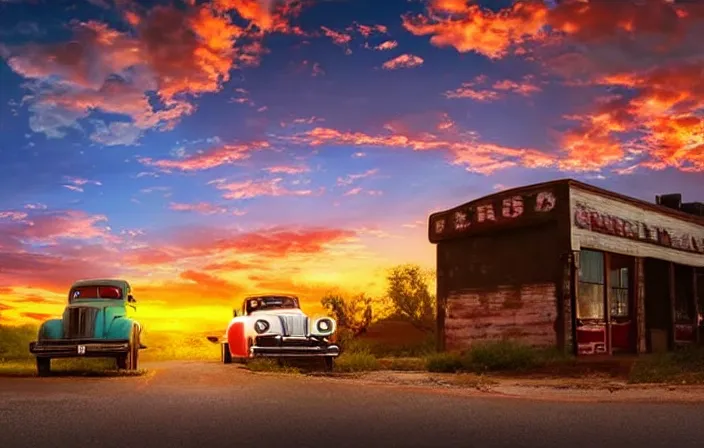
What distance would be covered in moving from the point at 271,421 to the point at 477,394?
15.4 feet

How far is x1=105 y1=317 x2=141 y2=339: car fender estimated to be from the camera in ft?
58.0

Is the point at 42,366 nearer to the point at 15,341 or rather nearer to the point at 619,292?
the point at 15,341

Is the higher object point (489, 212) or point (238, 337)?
point (489, 212)

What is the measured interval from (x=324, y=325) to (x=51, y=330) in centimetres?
625

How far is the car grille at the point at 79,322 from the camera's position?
17641 millimetres

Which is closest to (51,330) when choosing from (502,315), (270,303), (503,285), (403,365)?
(270,303)

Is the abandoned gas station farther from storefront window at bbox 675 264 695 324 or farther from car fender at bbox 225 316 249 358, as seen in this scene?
car fender at bbox 225 316 249 358

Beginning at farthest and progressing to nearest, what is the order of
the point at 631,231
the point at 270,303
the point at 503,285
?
the point at 631,231
the point at 503,285
the point at 270,303

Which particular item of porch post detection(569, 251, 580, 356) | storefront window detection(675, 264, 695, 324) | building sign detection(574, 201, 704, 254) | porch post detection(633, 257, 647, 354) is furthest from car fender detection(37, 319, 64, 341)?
storefront window detection(675, 264, 695, 324)

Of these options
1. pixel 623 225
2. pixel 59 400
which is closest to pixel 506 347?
pixel 623 225

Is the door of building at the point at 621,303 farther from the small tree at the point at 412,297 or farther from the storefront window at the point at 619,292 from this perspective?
the small tree at the point at 412,297

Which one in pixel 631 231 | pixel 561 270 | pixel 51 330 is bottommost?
pixel 51 330

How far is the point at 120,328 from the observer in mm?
17875

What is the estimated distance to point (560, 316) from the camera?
71.6ft
